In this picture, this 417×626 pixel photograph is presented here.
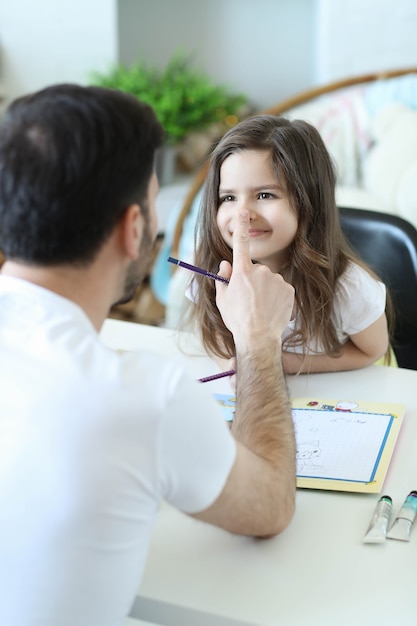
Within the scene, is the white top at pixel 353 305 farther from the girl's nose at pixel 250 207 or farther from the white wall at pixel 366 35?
the white wall at pixel 366 35

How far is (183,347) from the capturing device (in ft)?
5.14

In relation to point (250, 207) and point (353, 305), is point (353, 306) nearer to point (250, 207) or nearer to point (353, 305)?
point (353, 305)

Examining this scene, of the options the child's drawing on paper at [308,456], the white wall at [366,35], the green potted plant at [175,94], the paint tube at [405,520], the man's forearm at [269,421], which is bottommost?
the green potted plant at [175,94]

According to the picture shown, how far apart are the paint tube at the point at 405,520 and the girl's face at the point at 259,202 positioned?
54 centimetres

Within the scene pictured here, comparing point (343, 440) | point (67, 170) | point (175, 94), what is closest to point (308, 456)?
point (343, 440)

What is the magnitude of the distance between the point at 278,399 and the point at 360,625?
0.96 ft

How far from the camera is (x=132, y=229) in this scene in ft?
2.86

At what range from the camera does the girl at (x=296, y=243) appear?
4.77ft

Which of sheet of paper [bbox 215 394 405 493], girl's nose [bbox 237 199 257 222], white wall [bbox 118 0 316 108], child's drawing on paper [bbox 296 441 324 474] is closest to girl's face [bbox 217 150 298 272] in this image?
girl's nose [bbox 237 199 257 222]

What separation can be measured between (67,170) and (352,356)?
0.82 m

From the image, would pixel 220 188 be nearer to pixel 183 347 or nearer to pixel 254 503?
pixel 183 347

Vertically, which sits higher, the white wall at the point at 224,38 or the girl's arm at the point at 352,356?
the girl's arm at the point at 352,356

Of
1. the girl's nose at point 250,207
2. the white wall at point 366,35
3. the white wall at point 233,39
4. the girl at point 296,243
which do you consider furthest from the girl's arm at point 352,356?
the white wall at point 233,39

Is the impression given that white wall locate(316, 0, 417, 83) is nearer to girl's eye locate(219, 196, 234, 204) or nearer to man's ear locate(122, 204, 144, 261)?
girl's eye locate(219, 196, 234, 204)
